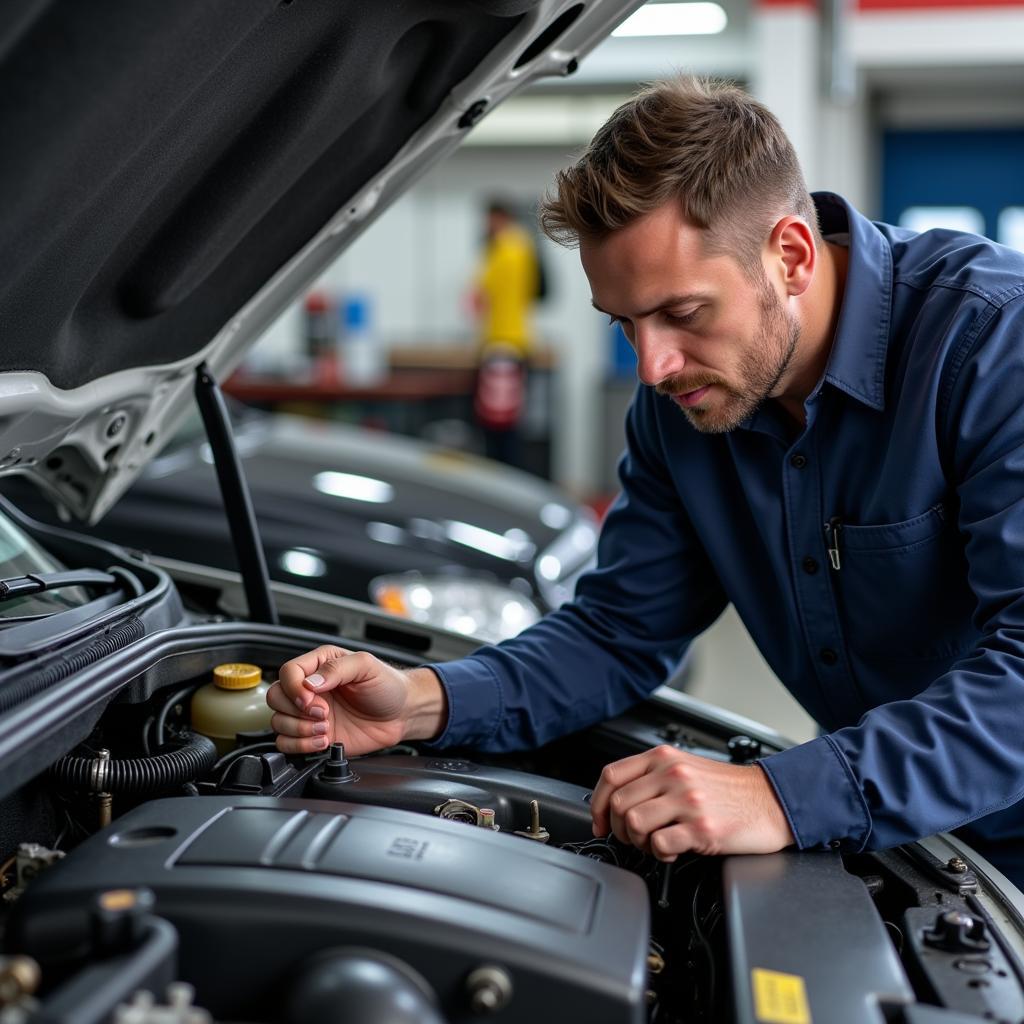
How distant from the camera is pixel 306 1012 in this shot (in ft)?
2.69

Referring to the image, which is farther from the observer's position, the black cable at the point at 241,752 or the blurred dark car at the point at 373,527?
the blurred dark car at the point at 373,527

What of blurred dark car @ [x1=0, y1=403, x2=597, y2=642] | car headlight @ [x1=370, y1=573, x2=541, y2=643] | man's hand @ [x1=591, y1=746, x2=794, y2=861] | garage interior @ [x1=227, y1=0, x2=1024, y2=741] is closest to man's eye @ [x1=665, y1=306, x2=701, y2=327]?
man's hand @ [x1=591, y1=746, x2=794, y2=861]

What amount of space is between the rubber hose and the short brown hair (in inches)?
26.1

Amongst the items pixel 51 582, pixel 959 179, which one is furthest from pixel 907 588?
pixel 959 179

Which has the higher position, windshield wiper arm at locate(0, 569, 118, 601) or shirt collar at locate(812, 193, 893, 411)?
shirt collar at locate(812, 193, 893, 411)

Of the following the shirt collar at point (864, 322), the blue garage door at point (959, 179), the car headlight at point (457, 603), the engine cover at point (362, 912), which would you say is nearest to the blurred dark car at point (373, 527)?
the car headlight at point (457, 603)

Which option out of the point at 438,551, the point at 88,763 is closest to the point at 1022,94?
the point at 438,551

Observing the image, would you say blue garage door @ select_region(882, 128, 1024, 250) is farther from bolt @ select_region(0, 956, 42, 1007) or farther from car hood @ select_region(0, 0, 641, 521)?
bolt @ select_region(0, 956, 42, 1007)

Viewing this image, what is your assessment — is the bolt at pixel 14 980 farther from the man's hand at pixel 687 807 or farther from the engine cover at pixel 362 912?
the man's hand at pixel 687 807

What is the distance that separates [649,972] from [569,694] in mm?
529

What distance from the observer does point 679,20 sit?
25.9 ft

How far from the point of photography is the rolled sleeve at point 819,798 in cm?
116

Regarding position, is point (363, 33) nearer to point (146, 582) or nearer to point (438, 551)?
point (146, 582)

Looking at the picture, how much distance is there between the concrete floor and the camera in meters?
3.30
